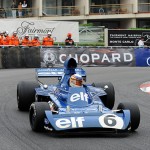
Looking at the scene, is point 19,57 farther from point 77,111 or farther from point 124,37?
point 77,111

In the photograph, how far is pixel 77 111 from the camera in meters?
9.86

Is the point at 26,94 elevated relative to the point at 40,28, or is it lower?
lower

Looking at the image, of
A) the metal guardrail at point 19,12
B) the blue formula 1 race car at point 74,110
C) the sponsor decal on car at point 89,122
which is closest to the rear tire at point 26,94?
the blue formula 1 race car at point 74,110

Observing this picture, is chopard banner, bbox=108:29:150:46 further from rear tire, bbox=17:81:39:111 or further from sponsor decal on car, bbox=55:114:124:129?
sponsor decal on car, bbox=55:114:124:129

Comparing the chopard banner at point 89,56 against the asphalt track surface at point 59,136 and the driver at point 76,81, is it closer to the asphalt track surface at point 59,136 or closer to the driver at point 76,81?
the asphalt track surface at point 59,136

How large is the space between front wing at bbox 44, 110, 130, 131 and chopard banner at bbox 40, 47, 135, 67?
16114 mm

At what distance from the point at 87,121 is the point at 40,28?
26.0 meters

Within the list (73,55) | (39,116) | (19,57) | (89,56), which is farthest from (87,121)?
(89,56)

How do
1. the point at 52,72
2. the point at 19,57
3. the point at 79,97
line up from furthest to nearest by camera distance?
the point at 19,57 → the point at 52,72 → the point at 79,97

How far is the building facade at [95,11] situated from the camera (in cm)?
5479

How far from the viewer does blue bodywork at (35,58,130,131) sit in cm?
927

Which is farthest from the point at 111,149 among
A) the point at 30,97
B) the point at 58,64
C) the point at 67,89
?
the point at 58,64

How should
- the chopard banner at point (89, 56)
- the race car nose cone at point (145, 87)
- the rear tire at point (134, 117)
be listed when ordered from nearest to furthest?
1. the rear tire at point (134, 117)
2. the race car nose cone at point (145, 87)
3. the chopard banner at point (89, 56)

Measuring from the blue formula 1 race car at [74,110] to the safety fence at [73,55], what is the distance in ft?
43.4
